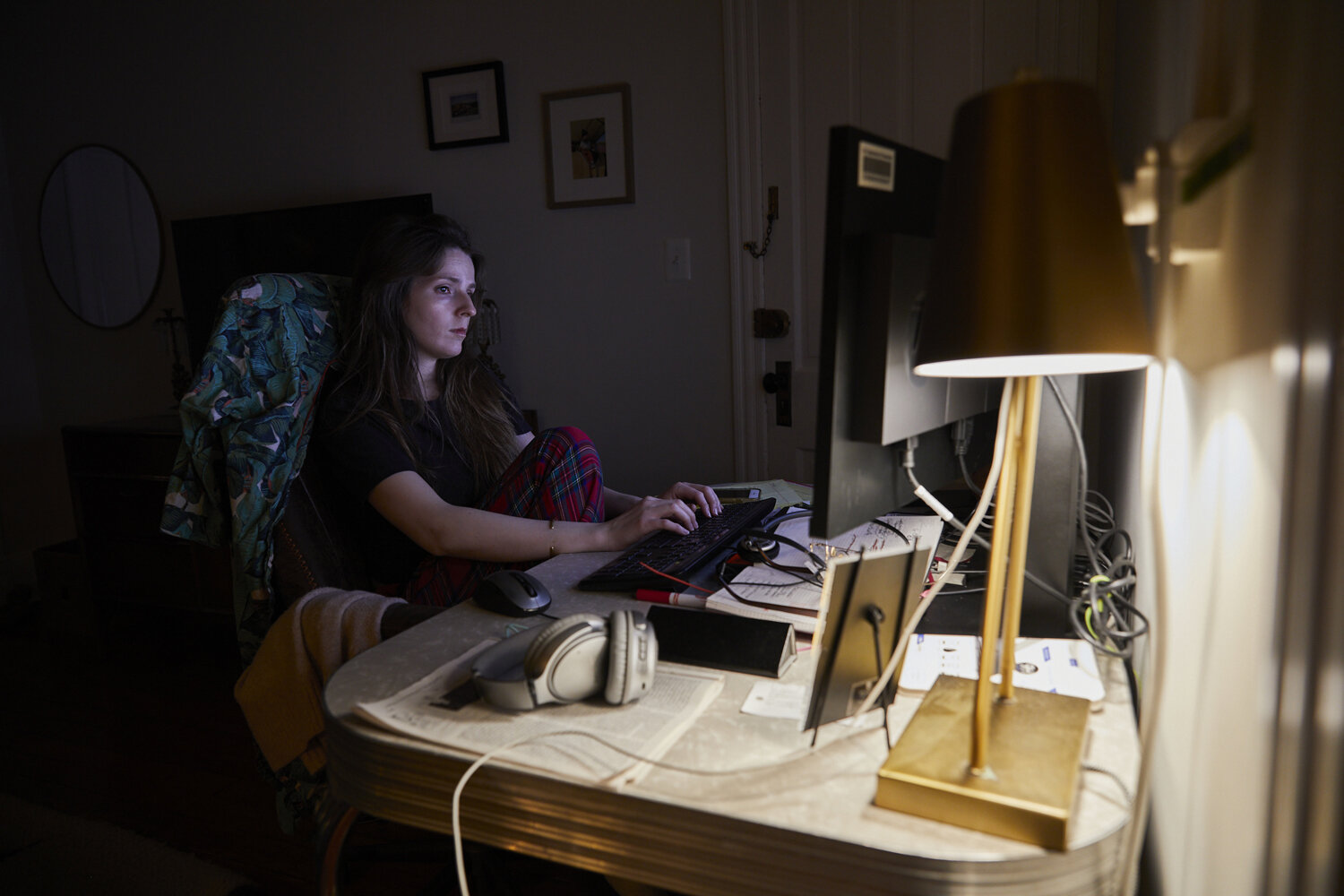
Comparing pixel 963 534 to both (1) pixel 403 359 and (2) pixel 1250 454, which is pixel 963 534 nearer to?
(2) pixel 1250 454

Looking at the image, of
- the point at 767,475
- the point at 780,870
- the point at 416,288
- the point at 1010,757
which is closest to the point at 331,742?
the point at 780,870

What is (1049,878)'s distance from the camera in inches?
21.6

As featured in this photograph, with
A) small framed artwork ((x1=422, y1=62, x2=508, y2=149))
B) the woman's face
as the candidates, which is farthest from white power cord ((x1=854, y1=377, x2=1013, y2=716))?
small framed artwork ((x1=422, y1=62, x2=508, y2=149))

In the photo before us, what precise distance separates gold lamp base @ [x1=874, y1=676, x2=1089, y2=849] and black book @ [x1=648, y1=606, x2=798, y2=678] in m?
0.18

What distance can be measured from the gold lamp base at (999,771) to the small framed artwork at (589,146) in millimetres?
2291

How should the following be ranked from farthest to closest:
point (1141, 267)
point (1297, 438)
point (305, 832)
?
point (305, 832)
point (1141, 267)
point (1297, 438)

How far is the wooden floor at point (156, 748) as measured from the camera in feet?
5.80

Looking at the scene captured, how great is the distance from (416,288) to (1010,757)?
1.44 m

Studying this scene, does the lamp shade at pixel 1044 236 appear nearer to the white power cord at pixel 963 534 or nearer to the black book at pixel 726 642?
the white power cord at pixel 963 534

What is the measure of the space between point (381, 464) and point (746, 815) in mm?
1107

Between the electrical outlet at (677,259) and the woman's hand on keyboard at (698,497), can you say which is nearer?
the woman's hand on keyboard at (698,497)

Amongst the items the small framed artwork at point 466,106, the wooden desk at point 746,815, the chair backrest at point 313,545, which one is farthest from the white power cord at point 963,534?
the small framed artwork at point 466,106

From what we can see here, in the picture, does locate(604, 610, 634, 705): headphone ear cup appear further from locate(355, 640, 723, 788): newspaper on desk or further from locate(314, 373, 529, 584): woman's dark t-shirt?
locate(314, 373, 529, 584): woman's dark t-shirt

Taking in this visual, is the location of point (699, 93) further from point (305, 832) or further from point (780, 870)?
point (780, 870)
